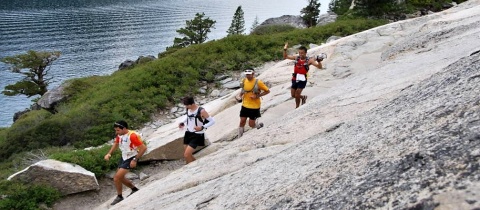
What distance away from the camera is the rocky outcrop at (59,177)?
42.7 feet

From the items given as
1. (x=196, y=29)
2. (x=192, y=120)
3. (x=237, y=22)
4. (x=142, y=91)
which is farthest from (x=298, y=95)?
(x=237, y=22)

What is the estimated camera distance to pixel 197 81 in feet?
85.5

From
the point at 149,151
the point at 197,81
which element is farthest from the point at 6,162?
the point at 197,81

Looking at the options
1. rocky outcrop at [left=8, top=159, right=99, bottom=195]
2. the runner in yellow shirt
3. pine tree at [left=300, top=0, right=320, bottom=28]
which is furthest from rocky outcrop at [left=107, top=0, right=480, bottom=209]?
pine tree at [left=300, top=0, right=320, bottom=28]

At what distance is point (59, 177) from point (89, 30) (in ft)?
345

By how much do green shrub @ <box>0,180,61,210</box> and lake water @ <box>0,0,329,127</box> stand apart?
147 ft

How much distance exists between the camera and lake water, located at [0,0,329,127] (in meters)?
73.9

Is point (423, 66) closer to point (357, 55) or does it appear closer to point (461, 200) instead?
point (461, 200)

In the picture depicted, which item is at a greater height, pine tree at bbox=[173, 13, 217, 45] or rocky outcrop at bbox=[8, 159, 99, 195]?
pine tree at bbox=[173, 13, 217, 45]

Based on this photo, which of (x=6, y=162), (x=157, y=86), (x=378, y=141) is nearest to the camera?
(x=378, y=141)

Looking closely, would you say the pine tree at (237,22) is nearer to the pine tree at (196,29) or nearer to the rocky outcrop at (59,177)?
the pine tree at (196,29)

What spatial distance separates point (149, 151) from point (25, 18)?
12731 centimetres

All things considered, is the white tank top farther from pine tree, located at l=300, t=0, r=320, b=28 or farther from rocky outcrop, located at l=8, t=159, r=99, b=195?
pine tree, located at l=300, t=0, r=320, b=28

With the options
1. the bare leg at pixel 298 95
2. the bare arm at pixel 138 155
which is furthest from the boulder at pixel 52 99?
the bare leg at pixel 298 95
